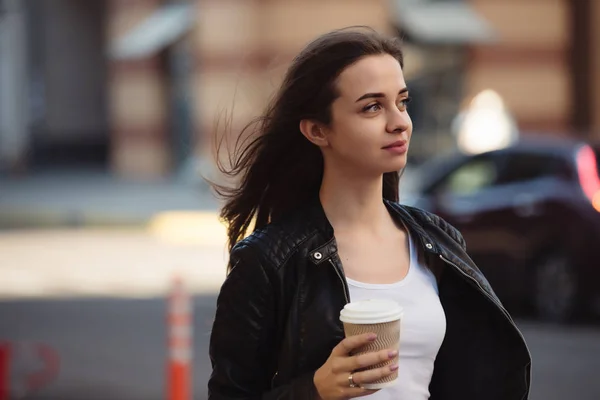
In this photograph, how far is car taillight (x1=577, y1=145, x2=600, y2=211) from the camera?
12.3 metres

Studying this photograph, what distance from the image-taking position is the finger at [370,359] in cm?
284

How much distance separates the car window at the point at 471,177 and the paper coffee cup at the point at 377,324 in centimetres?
1060

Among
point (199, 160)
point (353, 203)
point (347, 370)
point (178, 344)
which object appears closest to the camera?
point (347, 370)

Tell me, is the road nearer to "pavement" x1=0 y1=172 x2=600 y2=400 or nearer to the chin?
"pavement" x1=0 y1=172 x2=600 y2=400

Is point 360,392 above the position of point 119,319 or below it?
above

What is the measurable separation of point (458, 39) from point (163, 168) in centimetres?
807

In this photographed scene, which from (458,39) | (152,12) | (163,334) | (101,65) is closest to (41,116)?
(101,65)

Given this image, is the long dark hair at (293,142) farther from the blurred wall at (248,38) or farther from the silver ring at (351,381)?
the blurred wall at (248,38)

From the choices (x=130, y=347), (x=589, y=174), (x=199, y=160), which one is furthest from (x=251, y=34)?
(x=130, y=347)

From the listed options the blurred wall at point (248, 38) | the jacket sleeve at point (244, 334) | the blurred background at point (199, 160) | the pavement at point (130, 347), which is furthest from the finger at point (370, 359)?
the blurred wall at point (248, 38)

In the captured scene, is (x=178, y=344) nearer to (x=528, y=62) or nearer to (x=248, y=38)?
(x=248, y=38)

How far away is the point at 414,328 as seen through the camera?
3.20m

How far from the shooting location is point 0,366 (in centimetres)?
802

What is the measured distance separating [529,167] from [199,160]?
16.5 m
